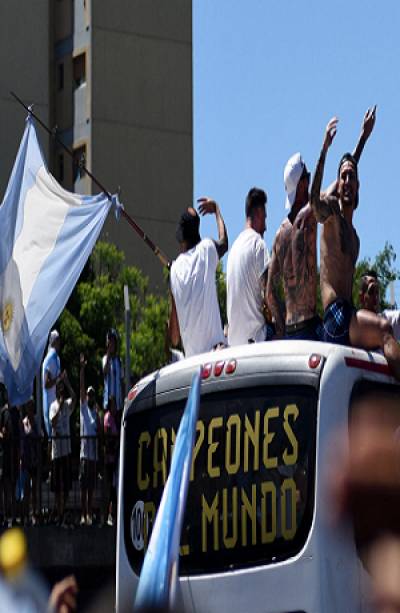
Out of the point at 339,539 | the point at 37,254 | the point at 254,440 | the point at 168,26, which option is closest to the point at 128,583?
the point at 254,440

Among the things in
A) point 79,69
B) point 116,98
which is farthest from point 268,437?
point 79,69

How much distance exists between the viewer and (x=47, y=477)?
22203mm

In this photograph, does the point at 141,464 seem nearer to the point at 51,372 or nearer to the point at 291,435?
the point at 291,435

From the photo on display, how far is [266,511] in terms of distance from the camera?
10422 millimetres

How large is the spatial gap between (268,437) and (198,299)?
3114 millimetres

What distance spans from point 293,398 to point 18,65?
54.3 meters

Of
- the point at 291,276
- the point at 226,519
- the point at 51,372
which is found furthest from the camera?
the point at 51,372

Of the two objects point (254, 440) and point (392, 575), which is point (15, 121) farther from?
point (392, 575)

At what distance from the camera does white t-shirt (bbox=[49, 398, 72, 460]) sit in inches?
823

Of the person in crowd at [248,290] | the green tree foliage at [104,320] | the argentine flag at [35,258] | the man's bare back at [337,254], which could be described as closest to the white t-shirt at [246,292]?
the person in crowd at [248,290]

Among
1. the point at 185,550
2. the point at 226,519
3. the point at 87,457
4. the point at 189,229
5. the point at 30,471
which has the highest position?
the point at 189,229

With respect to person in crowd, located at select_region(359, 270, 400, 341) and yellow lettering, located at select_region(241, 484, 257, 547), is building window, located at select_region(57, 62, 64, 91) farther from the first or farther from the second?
yellow lettering, located at select_region(241, 484, 257, 547)

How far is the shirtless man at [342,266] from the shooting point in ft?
35.4

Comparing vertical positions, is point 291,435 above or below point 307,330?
below
